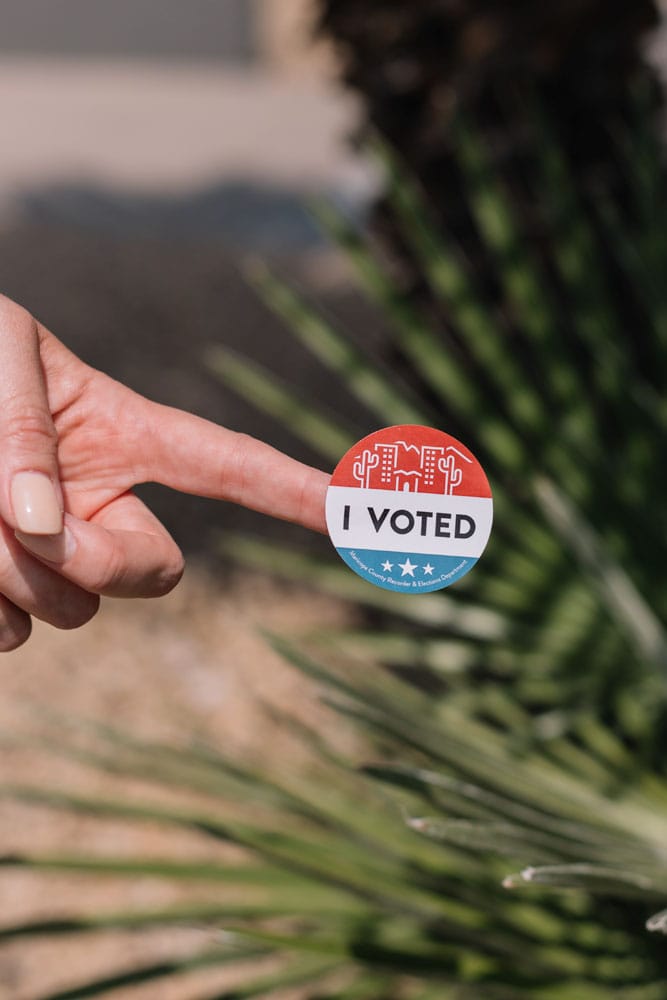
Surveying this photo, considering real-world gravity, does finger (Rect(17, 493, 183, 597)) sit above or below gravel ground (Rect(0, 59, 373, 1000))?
below

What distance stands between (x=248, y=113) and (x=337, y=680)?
7.15 metres

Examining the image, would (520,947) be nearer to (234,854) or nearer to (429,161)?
(234,854)

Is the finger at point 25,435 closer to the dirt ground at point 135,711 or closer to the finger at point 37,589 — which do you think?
the finger at point 37,589

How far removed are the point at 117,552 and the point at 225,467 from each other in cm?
5

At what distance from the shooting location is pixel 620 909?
0.84m

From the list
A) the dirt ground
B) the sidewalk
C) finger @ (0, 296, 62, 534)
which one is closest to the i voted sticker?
finger @ (0, 296, 62, 534)

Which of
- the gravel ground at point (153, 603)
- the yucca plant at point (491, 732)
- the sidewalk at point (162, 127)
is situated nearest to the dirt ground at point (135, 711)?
the gravel ground at point (153, 603)

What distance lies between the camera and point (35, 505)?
0.40 m

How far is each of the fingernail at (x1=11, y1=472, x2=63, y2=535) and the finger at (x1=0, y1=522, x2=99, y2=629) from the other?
3 cm

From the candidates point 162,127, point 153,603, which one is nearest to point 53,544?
point 153,603

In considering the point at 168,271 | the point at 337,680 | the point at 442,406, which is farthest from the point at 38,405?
the point at 168,271

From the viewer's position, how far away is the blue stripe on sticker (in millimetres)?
401

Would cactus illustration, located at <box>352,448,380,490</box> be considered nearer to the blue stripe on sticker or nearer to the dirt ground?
the blue stripe on sticker

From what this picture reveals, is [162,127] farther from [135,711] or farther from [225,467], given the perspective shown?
[225,467]
